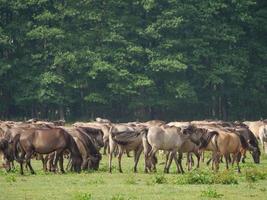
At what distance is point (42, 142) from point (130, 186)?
529cm

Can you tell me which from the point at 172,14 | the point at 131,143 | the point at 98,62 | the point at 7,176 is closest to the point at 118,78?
the point at 98,62

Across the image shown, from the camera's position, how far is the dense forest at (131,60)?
61250 mm

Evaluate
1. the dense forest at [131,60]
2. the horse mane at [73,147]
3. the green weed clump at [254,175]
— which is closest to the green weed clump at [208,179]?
the green weed clump at [254,175]

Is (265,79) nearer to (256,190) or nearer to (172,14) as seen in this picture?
(172,14)

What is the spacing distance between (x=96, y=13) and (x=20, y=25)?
5702 mm

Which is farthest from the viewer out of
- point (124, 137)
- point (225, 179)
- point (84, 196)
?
point (124, 137)

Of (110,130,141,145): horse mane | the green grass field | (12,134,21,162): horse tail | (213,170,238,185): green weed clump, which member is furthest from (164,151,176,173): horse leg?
(12,134,21,162): horse tail

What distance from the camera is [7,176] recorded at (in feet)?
85.5

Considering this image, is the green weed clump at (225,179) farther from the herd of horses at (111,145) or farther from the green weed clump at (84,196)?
the green weed clump at (84,196)

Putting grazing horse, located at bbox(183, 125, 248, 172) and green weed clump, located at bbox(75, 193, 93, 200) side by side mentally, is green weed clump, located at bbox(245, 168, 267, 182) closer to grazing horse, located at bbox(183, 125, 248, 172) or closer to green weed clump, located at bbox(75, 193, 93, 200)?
grazing horse, located at bbox(183, 125, 248, 172)

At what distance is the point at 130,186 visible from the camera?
23.6m

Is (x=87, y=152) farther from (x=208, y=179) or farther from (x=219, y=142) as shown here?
(x=208, y=179)

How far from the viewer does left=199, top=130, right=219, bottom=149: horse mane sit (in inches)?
1152

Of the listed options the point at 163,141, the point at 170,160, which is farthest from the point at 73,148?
the point at 170,160
